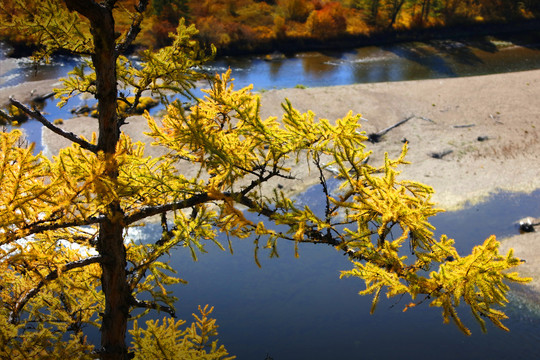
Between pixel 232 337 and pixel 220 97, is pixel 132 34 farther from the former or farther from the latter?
pixel 232 337

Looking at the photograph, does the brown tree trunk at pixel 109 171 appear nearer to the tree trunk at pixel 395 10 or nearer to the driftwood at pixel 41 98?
the driftwood at pixel 41 98

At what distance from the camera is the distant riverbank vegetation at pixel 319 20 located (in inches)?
1419

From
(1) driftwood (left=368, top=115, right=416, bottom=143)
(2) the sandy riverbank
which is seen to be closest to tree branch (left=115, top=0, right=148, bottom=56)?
(2) the sandy riverbank

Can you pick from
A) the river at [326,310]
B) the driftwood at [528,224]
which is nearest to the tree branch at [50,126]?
the river at [326,310]

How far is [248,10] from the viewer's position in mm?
41938

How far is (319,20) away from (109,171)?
35485 millimetres

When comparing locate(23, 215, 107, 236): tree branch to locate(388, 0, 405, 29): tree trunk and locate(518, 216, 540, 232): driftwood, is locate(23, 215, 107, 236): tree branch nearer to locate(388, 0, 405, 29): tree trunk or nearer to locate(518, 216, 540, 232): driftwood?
locate(518, 216, 540, 232): driftwood

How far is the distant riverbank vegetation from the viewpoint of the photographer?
36.0 metres

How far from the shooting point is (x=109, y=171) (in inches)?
196

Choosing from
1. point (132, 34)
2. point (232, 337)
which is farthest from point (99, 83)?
point (232, 337)

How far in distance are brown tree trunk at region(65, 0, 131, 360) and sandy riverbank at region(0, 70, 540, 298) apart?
11091 mm

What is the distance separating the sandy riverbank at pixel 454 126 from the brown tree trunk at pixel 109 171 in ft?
36.4

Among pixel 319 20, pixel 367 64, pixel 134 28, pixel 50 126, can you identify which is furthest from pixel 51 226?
pixel 319 20

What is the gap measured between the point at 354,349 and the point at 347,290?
1.94 m
